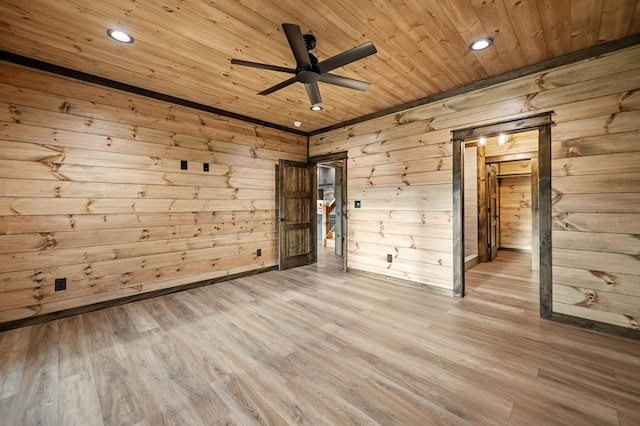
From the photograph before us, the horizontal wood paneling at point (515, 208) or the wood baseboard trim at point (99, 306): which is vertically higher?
Answer: the horizontal wood paneling at point (515, 208)

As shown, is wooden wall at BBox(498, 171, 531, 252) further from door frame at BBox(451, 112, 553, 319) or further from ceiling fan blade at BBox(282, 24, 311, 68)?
ceiling fan blade at BBox(282, 24, 311, 68)

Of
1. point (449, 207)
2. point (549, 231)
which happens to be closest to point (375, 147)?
point (449, 207)

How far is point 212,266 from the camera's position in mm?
4145

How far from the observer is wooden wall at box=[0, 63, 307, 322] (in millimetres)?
2711

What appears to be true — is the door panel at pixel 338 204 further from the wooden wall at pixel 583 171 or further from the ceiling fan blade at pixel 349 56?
the ceiling fan blade at pixel 349 56

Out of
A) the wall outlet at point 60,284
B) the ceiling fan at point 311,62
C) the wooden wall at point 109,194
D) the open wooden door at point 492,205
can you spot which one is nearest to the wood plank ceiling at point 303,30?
the ceiling fan at point 311,62

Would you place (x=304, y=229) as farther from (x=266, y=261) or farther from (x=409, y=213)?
(x=409, y=213)

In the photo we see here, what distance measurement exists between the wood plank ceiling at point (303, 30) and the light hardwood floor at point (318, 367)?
8.95ft

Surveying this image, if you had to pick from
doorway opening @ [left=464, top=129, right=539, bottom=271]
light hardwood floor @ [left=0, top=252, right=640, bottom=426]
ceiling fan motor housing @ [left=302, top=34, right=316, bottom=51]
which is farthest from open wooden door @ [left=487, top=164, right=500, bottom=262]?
ceiling fan motor housing @ [left=302, top=34, right=316, bottom=51]

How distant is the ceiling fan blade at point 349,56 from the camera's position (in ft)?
6.64

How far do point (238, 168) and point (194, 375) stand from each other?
3226mm

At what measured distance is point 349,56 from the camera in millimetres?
2133

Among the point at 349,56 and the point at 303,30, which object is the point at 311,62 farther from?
the point at 349,56

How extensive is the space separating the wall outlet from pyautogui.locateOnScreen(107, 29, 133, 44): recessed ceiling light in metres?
2.61
